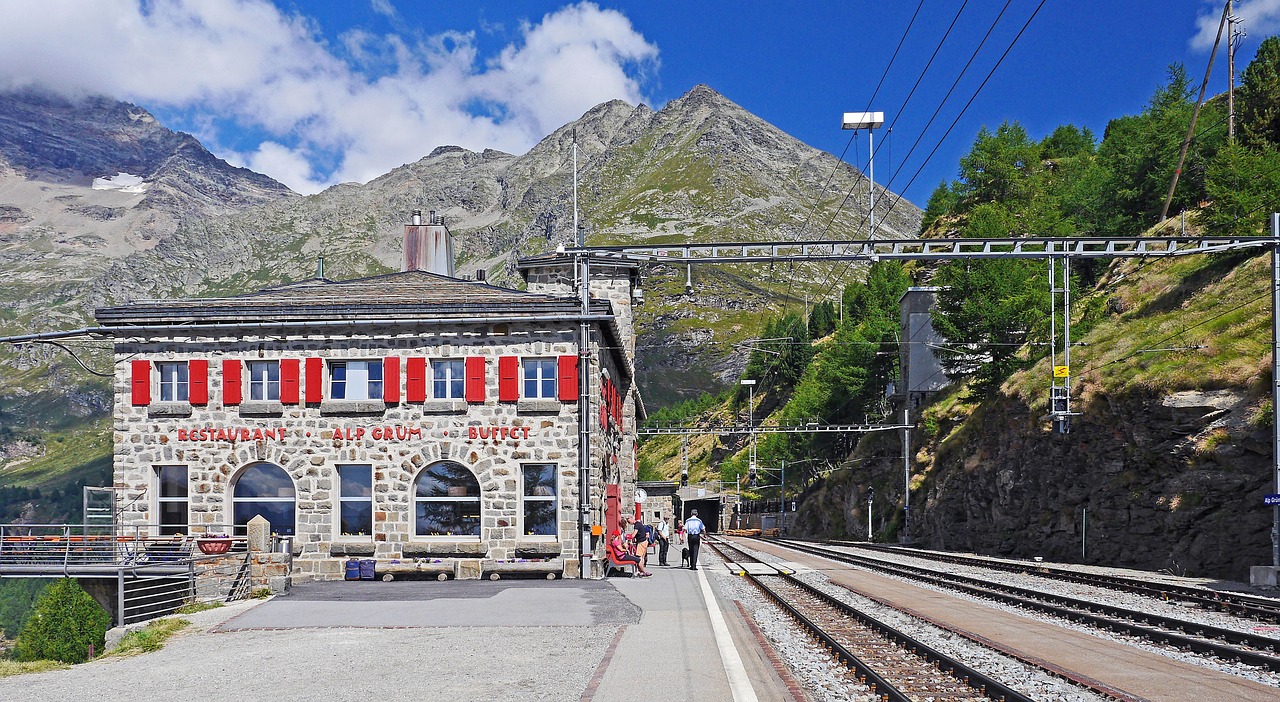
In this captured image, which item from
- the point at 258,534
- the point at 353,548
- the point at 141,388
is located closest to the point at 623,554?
the point at 353,548

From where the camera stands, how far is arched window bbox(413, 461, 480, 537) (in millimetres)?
26438

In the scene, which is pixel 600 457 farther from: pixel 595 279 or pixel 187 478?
pixel 595 279

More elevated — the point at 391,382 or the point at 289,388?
the point at 391,382

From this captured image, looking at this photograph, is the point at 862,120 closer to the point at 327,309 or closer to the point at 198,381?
the point at 327,309

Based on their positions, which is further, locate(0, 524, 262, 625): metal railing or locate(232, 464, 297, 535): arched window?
locate(232, 464, 297, 535): arched window

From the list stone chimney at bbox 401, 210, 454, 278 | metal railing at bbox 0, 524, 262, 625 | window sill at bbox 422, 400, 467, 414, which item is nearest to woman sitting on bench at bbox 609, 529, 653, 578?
window sill at bbox 422, 400, 467, 414

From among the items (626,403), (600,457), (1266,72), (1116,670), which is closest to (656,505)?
(626,403)

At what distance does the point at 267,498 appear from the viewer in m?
26.8

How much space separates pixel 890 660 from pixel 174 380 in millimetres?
21311

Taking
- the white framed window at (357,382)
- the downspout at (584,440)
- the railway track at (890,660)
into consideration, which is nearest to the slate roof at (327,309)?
the downspout at (584,440)

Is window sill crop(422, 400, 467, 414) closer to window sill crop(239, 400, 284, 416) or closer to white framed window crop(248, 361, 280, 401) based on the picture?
window sill crop(239, 400, 284, 416)

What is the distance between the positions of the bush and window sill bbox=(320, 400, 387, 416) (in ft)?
55.3

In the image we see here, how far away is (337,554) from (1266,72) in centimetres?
6062

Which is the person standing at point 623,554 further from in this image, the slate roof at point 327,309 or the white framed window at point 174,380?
the white framed window at point 174,380
